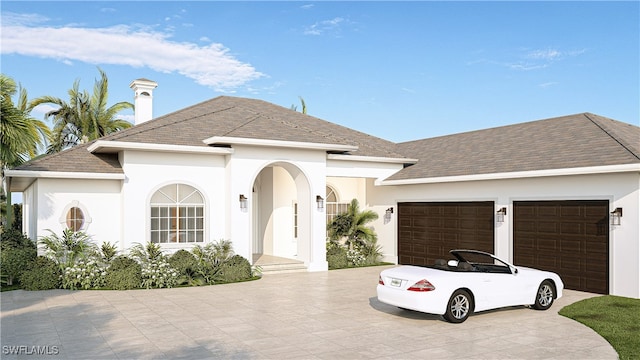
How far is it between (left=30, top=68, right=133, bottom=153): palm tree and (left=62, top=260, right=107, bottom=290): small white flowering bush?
58.5 feet

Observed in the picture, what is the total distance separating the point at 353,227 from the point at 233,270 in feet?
17.7

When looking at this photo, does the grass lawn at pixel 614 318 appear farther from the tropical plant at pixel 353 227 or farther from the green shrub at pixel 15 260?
the green shrub at pixel 15 260

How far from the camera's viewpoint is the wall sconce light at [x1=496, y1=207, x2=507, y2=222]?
1531cm

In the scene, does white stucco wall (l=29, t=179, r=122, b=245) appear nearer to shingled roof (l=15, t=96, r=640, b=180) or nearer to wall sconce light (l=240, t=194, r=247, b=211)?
shingled roof (l=15, t=96, r=640, b=180)

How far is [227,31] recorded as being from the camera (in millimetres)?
19016

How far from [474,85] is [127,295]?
52.1ft

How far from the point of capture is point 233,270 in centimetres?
1512

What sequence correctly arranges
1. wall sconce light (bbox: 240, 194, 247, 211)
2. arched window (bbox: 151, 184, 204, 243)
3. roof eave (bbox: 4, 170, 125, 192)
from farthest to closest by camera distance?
wall sconce light (bbox: 240, 194, 247, 211)
arched window (bbox: 151, 184, 204, 243)
roof eave (bbox: 4, 170, 125, 192)

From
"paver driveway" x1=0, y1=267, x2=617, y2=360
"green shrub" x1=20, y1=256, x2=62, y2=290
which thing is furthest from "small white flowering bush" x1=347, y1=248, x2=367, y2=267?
"green shrub" x1=20, y1=256, x2=62, y2=290

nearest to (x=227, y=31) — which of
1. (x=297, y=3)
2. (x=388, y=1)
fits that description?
(x=297, y=3)

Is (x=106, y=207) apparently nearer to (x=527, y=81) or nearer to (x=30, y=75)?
(x=30, y=75)

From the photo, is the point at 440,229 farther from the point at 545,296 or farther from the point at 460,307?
the point at 460,307

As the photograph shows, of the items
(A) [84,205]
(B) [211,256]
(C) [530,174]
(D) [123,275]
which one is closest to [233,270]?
(B) [211,256]

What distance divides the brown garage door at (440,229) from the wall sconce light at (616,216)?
372cm
